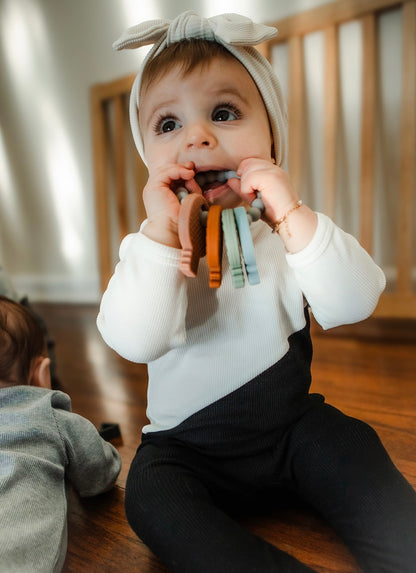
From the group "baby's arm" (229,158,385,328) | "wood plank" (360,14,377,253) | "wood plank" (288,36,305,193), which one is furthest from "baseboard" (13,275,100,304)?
"baby's arm" (229,158,385,328)

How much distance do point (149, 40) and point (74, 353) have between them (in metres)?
0.89

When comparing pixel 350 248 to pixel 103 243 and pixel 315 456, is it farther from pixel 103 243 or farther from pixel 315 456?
pixel 103 243

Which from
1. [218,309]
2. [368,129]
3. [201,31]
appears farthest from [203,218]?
[368,129]

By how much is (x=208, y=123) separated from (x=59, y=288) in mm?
1461

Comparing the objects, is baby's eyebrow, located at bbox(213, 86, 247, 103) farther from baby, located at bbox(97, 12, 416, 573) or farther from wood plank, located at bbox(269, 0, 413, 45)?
wood plank, located at bbox(269, 0, 413, 45)

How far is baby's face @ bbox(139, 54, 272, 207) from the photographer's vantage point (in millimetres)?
479

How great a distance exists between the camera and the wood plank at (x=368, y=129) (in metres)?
1.08

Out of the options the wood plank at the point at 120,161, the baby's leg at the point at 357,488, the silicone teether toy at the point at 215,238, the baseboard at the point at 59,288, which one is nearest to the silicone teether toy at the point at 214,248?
the silicone teether toy at the point at 215,238

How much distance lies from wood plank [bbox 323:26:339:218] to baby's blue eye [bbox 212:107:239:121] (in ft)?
2.31

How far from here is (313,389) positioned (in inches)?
32.5

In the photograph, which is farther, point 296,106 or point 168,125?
point 296,106

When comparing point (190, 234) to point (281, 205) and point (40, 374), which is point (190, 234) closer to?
point (281, 205)

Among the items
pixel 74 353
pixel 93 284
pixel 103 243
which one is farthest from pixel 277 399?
pixel 93 284

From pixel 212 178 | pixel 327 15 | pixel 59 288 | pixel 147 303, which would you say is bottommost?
pixel 59 288
